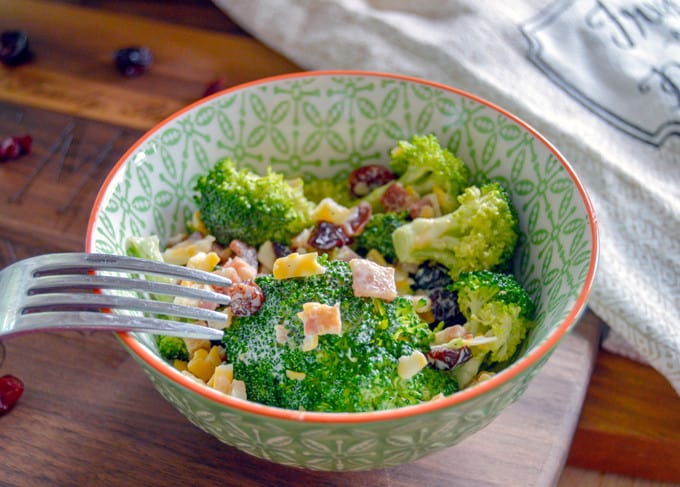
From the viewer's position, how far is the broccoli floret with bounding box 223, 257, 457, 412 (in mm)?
1175

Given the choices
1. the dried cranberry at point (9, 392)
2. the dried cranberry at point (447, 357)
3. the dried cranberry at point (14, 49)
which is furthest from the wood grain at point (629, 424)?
the dried cranberry at point (14, 49)

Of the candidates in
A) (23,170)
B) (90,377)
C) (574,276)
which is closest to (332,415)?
(574,276)

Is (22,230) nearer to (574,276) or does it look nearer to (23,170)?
(23,170)

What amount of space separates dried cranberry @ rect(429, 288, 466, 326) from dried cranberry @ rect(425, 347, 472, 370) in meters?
0.15

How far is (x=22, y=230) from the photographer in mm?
1934

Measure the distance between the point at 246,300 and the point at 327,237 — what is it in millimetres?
314

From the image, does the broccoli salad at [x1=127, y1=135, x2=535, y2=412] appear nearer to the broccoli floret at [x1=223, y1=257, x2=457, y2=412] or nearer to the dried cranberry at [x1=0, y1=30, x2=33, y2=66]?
the broccoli floret at [x1=223, y1=257, x2=457, y2=412]

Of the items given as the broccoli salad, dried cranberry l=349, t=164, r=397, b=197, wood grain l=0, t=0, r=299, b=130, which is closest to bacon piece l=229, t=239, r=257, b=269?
the broccoli salad

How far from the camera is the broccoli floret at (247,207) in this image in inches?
61.4

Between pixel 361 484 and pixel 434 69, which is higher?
pixel 434 69

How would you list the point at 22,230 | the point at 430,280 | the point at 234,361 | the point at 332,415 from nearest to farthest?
the point at 332,415 < the point at 234,361 < the point at 430,280 < the point at 22,230

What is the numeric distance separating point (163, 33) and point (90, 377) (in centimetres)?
150

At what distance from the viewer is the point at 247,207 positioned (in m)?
1.55

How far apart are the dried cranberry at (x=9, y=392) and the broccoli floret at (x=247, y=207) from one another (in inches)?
21.2
